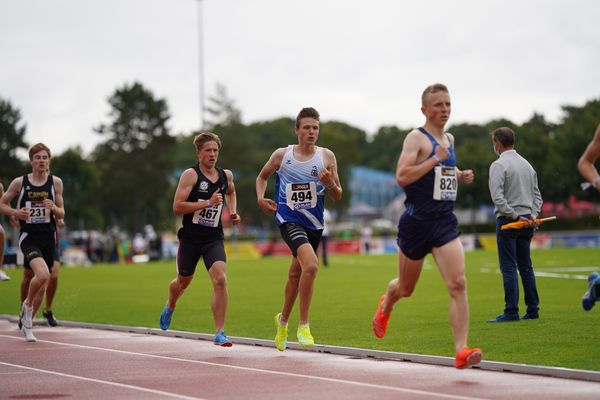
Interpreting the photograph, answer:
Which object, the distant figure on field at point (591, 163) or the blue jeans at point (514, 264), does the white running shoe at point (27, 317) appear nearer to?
the blue jeans at point (514, 264)

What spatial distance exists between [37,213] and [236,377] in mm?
5839

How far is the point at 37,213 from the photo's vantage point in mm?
14406

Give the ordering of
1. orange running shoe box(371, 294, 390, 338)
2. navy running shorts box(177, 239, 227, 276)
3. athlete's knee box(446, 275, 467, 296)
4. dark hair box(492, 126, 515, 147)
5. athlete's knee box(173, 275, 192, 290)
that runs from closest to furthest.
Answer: athlete's knee box(446, 275, 467, 296) → orange running shoe box(371, 294, 390, 338) → navy running shorts box(177, 239, 227, 276) → athlete's knee box(173, 275, 192, 290) → dark hair box(492, 126, 515, 147)

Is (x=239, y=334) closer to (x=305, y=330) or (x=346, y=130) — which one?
(x=305, y=330)

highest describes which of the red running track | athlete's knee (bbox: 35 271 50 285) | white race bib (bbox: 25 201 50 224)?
white race bib (bbox: 25 201 50 224)

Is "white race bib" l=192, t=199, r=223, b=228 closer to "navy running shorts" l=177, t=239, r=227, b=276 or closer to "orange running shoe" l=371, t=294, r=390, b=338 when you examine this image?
"navy running shorts" l=177, t=239, r=227, b=276

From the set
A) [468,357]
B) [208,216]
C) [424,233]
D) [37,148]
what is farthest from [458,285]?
[37,148]

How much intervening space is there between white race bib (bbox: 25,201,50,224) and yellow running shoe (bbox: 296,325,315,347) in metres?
4.71

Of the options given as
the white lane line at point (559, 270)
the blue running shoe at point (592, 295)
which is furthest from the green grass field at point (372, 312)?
the blue running shoe at point (592, 295)

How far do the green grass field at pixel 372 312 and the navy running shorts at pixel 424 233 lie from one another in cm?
150

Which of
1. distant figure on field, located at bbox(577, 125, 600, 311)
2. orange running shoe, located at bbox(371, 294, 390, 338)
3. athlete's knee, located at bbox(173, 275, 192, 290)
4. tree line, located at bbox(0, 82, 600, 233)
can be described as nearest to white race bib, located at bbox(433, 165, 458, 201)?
distant figure on field, located at bbox(577, 125, 600, 311)

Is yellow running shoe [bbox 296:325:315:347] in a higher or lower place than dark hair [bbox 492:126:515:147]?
lower

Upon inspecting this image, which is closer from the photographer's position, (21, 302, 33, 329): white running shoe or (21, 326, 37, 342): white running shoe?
(21, 326, 37, 342): white running shoe

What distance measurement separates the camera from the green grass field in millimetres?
11172
